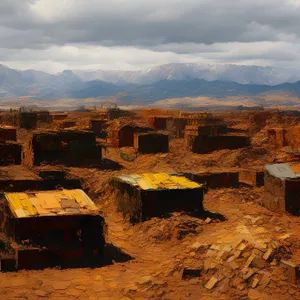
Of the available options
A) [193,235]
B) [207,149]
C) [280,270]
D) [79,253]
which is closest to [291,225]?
[193,235]

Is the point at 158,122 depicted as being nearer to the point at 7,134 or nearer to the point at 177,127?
the point at 177,127

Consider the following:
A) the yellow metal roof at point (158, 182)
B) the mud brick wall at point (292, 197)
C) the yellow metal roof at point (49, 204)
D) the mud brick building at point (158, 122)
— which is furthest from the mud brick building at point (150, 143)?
the yellow metal roof at point (49, 204)

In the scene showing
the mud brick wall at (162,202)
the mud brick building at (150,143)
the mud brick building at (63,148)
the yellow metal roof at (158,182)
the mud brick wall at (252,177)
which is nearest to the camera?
the mud brick wall at (162,202)

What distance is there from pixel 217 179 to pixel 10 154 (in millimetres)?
7200

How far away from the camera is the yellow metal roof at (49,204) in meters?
9.84

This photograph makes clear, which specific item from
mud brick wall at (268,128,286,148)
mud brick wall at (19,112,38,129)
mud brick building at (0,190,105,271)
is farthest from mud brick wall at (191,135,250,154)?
mud brick building at (0,190,105,271)

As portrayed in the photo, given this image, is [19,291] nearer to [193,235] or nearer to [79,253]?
[79,253]

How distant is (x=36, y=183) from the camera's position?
1363 centimetres

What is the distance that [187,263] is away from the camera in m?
9.42

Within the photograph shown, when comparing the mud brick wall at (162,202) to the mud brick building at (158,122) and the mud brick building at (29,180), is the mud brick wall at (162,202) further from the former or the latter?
the mud brick building at (158,122)

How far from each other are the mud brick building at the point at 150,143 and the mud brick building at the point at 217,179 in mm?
5585

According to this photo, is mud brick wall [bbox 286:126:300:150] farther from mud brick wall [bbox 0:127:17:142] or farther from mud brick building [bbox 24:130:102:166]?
mud brick wall [bbox 0:127:17:142]

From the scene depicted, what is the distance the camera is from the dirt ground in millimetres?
8453

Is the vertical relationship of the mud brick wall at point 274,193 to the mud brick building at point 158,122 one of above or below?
below
